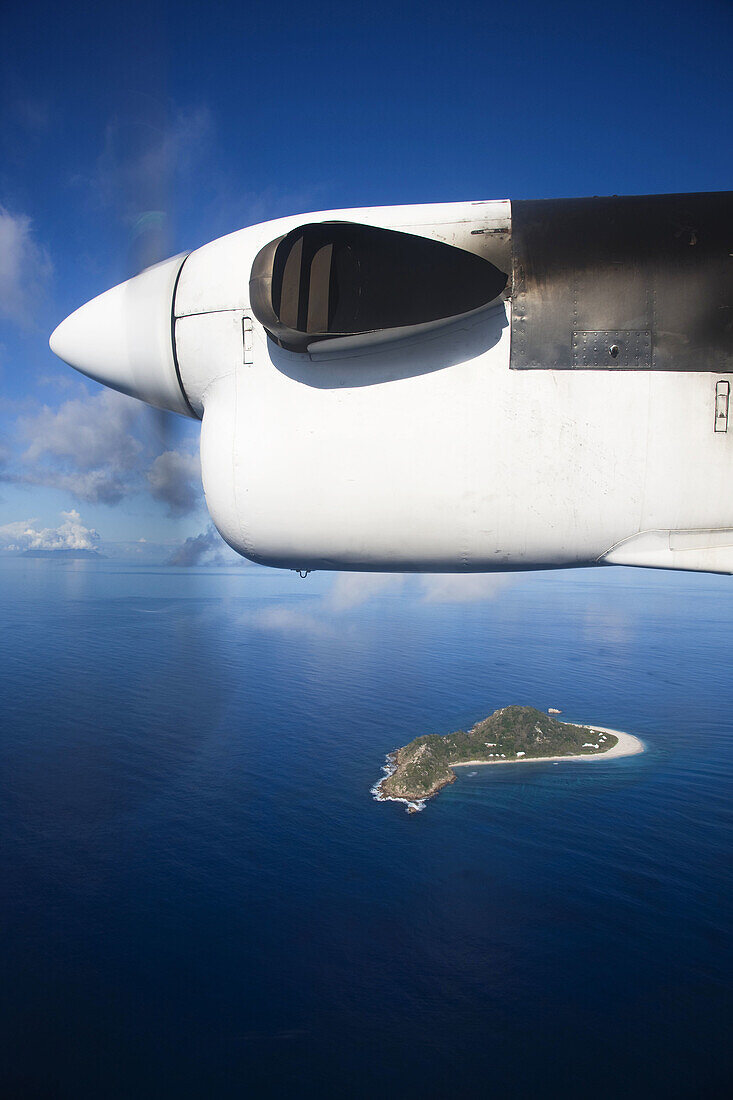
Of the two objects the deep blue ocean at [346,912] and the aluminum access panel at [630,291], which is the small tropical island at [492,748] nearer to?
the deep blue ocean at [346,912]

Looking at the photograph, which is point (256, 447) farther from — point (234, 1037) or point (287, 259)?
point (234, 1037)

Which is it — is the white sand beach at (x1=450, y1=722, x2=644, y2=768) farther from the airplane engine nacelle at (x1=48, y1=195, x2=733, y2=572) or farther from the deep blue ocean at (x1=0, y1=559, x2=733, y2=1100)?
the airplane engine nacelle at (x1=48, y1=195, x2=733, y2=572)

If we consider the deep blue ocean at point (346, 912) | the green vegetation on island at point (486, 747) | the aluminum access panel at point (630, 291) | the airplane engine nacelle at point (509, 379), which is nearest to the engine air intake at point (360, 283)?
the airplane engine nacelle at point (509, 379)

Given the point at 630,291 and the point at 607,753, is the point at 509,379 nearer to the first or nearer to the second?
the point at 630,291

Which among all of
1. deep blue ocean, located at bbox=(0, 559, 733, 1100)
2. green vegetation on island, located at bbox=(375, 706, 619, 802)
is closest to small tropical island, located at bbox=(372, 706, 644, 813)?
green vegetation on island, located at bbox=(375, 706, 619, 802)

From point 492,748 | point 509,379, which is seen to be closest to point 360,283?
point 509,379

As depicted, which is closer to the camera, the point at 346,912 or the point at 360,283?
the point at 360,283

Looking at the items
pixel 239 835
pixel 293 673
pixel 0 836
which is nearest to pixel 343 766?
pixel 239 835
